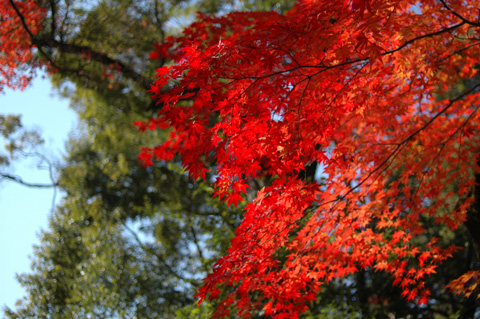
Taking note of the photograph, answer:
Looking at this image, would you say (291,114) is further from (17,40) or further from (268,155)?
(17,40)

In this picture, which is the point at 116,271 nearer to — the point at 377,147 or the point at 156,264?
the point at 156,264

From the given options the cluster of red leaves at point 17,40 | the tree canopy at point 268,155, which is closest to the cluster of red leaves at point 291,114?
the tree canopy at point 268,155

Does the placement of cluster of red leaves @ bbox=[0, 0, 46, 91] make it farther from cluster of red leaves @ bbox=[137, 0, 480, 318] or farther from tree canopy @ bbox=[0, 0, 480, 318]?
cluster of red leaves @ bbox=[137, 0, 480, 318]

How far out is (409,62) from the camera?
3.76m

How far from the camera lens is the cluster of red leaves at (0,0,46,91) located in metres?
6.73

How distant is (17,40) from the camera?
689 cm

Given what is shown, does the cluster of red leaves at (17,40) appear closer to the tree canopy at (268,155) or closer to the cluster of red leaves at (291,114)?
the tree canopy at (268,155)

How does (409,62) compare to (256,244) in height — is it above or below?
above

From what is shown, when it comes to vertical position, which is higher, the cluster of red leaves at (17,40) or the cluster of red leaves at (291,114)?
the cluster of red leaves at (17,40)

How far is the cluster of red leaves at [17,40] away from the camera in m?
6.73

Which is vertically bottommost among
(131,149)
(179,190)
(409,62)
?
(409,62)

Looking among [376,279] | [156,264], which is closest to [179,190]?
[156,264]

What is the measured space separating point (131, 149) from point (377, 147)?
878 centimetres

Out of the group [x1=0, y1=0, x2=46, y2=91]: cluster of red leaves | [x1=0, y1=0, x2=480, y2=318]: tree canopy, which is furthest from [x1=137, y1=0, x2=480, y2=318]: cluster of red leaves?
[x1=0, y1=0, x2=46, y2=91]: cluster of red leaves
